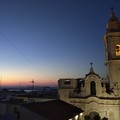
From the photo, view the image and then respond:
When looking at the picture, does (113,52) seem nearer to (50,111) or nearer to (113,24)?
(113,24)

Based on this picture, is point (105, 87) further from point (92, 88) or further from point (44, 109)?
point (44, 109)

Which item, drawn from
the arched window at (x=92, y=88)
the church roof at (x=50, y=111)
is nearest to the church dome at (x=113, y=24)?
the arched window at (x=92, y=88)

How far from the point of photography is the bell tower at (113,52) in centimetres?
3941

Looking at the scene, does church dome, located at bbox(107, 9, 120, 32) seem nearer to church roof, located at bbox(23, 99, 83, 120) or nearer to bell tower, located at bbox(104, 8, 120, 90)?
bell tower, located at bbox(104, 8, 120, 90)

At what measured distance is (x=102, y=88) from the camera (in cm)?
3888

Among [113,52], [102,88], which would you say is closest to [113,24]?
[113,52]

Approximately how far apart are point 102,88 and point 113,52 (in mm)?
6759

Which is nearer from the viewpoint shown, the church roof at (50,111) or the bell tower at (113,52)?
the church roof at (50,111)

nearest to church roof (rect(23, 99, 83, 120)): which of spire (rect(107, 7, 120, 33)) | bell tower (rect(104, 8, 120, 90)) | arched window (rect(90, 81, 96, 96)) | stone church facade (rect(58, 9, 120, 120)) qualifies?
stone church facade (rect(58, 9, 120, 120))

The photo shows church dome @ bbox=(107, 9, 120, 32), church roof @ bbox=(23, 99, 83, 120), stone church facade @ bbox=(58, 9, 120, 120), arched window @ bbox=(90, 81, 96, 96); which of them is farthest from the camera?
church dome @ bbox=(107, 9, 120, 32)

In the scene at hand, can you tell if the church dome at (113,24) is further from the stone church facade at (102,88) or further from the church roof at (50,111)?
the church roof at (50,111)

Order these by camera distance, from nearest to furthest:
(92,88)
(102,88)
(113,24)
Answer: (102,88)
(92,88)
(113,24)

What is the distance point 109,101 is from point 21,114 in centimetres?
1631

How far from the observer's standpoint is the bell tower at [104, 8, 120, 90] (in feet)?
129
